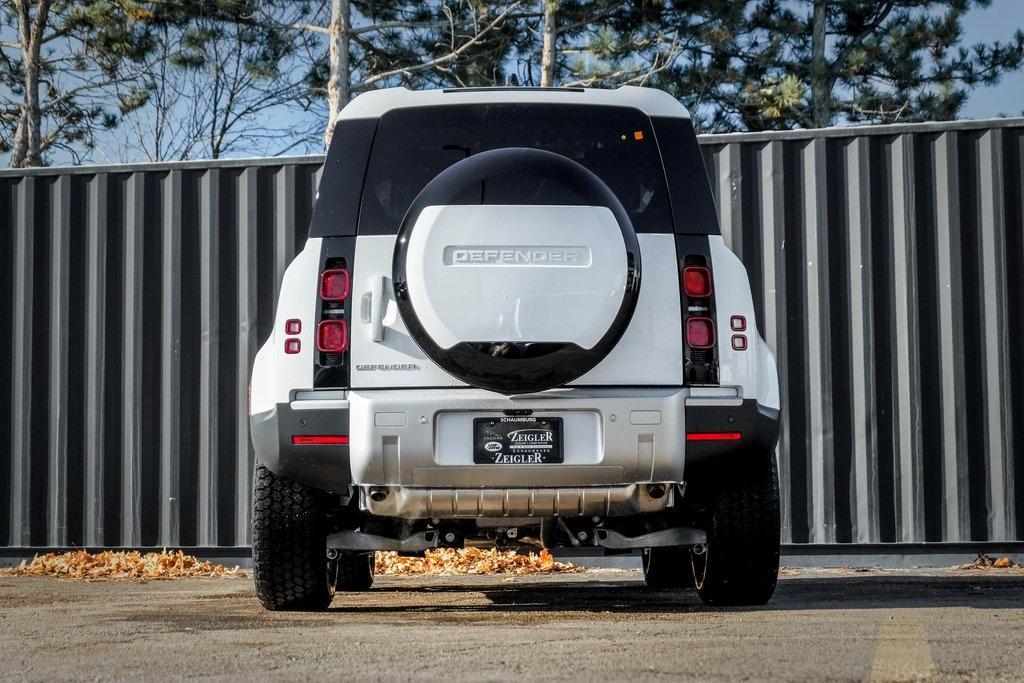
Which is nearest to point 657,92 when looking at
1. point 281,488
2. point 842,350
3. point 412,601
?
point 281,488

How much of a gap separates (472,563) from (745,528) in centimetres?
377

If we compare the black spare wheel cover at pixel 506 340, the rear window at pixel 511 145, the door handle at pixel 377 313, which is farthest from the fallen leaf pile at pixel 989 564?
the door handle at pixel 377 313

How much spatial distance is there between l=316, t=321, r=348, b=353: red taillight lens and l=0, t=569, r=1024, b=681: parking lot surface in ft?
3.40

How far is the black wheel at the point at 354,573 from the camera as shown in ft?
23.0

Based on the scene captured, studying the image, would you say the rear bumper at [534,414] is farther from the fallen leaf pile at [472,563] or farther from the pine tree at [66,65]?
the pine tree at [66,65]

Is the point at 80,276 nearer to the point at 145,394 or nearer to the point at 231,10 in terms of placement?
the point at 145,394

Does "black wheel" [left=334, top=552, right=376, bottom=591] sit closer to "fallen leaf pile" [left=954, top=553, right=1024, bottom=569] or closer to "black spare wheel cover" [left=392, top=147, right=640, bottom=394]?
"black spare wheel cover" [left=392, top=147, right=640, bottom=394]

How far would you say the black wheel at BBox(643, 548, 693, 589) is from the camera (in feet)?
23.4

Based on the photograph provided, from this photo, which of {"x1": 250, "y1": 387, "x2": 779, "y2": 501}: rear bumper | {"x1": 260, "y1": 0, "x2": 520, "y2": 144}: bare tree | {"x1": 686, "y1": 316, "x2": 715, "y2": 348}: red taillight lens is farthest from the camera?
{"x1": 260, "y1": 0, "x2": 520, "y2": 144}: bare tree

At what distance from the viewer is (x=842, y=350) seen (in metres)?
8.77

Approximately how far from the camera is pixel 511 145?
5324mm

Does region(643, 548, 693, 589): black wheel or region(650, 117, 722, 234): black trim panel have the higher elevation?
region(650, 117, 722, 234): black trim panel

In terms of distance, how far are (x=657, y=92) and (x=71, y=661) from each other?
305 cm

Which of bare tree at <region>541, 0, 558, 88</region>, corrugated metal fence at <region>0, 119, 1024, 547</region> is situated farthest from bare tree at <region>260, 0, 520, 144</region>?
corrugated metal fence at <region>0, 119, 1024, 547</region>
